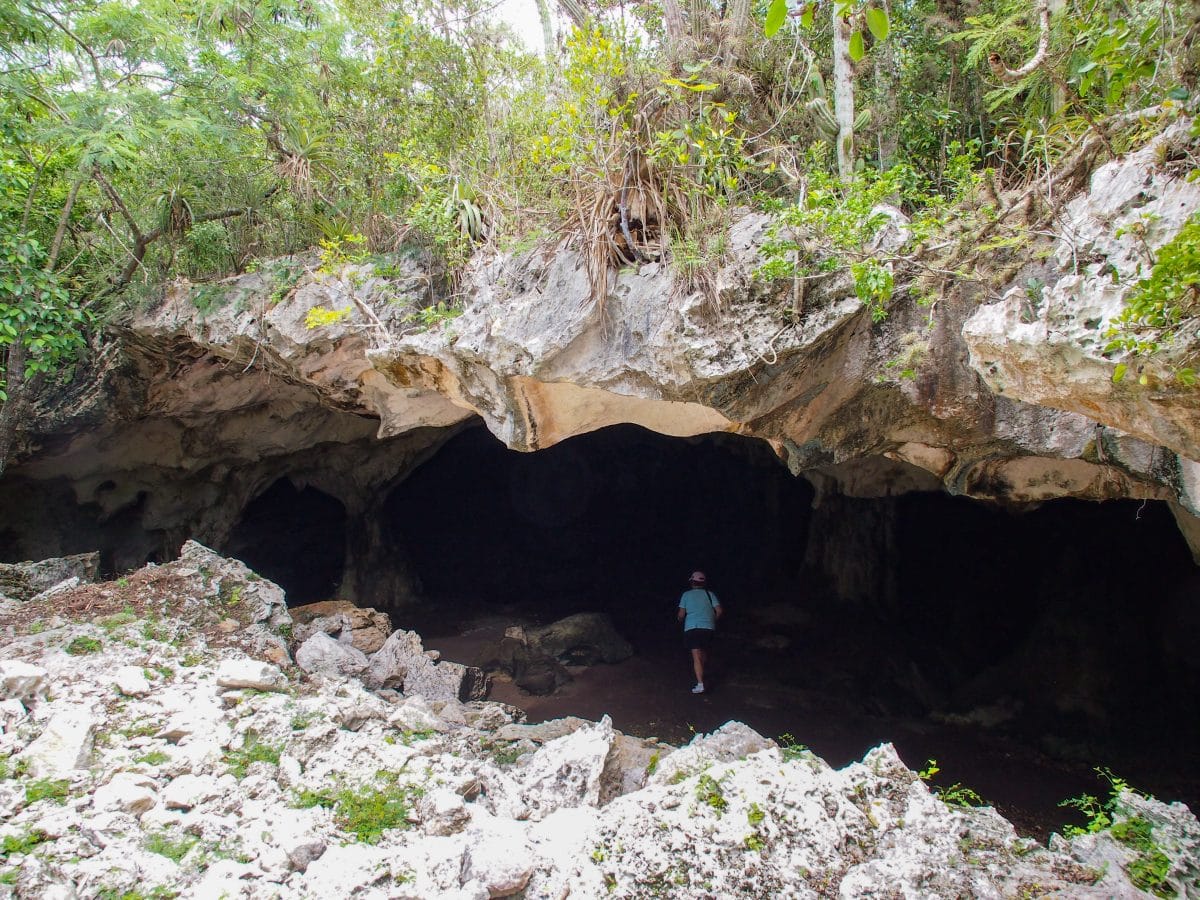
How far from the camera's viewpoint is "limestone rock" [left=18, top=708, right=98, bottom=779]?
359 centimetres

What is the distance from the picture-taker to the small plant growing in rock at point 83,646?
480cm

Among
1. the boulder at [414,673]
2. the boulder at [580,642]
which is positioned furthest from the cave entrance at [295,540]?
the boulder at [414,673]

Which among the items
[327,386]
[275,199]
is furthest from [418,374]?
[275,199]

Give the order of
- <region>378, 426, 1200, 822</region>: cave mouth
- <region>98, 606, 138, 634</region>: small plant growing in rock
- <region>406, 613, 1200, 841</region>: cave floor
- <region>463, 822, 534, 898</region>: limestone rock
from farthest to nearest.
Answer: <region>378, 426, 1200, 822</region>: cave mouth → <region>406, 613, 1200, 841</region>: cave floor → <region>98, 606, 138, 634</region>: small plant growing in rock → <region>463, 822, 534, 898</region>: limestone rock

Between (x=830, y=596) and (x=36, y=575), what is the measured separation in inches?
337

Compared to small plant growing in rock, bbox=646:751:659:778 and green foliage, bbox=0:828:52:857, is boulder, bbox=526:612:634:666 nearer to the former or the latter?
small plant growing in rock, bbox=646:751:659:778

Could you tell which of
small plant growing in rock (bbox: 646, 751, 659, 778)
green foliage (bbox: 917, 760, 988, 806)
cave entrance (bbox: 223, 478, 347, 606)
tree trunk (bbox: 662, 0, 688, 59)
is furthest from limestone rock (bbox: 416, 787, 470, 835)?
cave entrance (bbox: 223, 478, 347, 606)

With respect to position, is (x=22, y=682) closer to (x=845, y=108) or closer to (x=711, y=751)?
(x=711, y=751)

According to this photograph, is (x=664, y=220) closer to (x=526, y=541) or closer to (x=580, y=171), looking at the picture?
(x=580, y=171)

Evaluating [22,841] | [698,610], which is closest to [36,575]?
[22,841]

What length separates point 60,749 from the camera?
3697 mm

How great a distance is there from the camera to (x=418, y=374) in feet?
20.9

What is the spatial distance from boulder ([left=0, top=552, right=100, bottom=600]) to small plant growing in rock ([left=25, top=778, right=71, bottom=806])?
324 centimetres

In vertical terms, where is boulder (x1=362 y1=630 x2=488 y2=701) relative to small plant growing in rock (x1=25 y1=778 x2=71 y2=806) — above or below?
below
